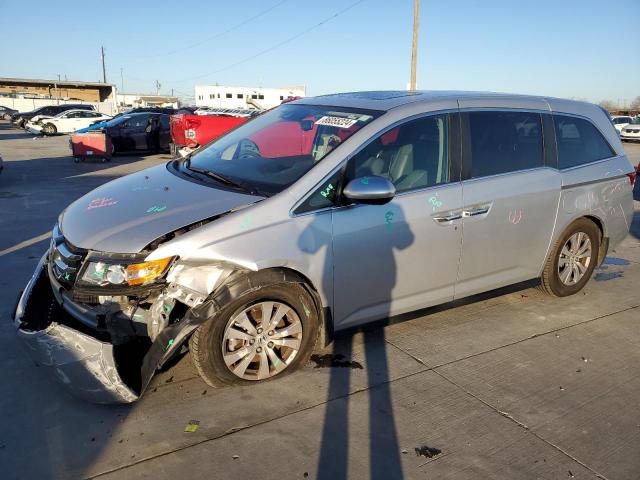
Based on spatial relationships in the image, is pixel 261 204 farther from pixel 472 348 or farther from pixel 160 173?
pixel 472 348

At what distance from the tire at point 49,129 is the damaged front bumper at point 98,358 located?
1089 inches

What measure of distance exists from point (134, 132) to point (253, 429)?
653 inches

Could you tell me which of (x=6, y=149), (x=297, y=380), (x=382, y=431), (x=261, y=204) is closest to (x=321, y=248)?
(x=261, y=204)

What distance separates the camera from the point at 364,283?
344 cm

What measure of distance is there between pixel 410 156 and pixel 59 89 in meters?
81.0

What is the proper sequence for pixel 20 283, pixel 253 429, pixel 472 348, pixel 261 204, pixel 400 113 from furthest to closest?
1. pixel 20 283
2. pixel 472 348
3. pixel 400 113
4. pixel 261 204
5. pixel 253 429

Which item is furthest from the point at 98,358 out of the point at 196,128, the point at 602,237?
the point at 196,128

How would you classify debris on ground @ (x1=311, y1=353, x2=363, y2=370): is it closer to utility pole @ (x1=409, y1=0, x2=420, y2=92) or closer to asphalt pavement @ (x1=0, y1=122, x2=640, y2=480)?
asphalt pavement @ (x1=0, y1=122, x2=640, y2=480)

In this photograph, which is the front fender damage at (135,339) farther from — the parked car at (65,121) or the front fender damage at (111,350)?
the parked car at (65,121)

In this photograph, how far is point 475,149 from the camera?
3.89 meters

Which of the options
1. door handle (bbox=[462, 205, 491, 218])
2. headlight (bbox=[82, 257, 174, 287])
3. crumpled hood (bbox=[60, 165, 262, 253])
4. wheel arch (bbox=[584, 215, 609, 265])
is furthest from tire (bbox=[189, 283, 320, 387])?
wheel arch (bbox=[584, 215, 609, 265])

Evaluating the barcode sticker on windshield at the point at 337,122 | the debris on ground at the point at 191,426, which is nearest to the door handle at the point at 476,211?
the barcode sticker on windshield at the point at 337,122

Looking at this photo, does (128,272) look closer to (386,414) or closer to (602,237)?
(386,414)

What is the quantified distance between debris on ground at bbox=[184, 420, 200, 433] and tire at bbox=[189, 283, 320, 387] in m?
0.30
